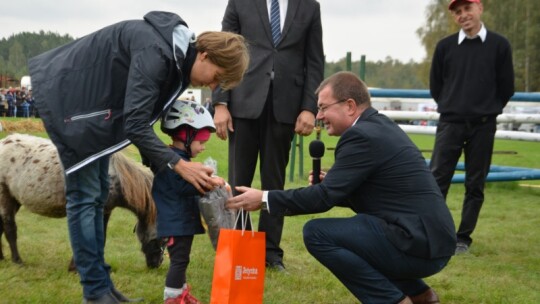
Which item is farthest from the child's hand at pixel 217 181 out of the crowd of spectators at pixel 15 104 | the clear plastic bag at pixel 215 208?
the crowd of spectators at pixel 15 104

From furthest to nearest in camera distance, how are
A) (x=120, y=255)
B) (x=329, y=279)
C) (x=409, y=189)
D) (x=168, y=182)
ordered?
(x=120, y=255)
(x=329, y=279)
(x=168, y=182)
(x=409, y=189)

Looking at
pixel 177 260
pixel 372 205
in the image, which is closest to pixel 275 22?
pixel 372 205

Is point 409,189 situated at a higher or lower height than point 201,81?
lower

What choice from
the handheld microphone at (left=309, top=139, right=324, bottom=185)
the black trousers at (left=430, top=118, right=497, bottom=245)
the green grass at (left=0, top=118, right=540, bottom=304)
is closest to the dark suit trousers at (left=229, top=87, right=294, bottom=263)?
the green grass at (left=0, top=118, right=540, bottom=304)

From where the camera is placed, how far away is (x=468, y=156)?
6.22m

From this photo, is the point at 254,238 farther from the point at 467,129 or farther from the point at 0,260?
the point at 467,129

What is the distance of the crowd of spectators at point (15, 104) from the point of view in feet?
125

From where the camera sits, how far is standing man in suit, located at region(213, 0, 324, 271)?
5.09 meters

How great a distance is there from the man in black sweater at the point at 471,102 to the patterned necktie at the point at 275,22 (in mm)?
1782

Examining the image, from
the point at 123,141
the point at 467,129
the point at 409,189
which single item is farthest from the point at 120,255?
the point at 467,129

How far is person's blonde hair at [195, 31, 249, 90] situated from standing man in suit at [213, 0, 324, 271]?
131cm

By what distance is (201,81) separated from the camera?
3.73m

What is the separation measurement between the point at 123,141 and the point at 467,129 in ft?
11.6

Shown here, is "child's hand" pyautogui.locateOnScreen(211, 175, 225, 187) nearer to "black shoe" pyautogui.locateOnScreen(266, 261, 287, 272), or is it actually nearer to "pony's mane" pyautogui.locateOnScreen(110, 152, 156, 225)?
"pony's mane" pyautogui.locateOnScreen(110, 152, 156, 225)
